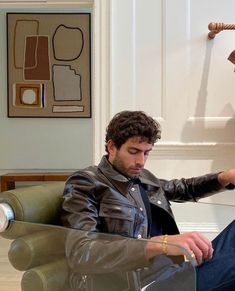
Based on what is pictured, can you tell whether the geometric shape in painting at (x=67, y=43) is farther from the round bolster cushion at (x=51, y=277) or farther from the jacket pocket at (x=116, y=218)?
the round bolster cushion at (x=51, y=277)

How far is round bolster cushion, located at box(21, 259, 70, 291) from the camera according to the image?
1.23 metres

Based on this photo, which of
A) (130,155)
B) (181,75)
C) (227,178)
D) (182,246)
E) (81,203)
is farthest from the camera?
(181,75)

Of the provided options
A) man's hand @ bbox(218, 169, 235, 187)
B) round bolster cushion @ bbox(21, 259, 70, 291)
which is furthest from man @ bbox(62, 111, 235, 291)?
man's hand @ bbox(218, 169, 235, 187)

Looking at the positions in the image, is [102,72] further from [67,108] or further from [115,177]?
[67,108]

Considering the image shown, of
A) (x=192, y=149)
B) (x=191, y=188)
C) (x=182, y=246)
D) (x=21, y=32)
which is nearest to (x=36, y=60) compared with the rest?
(x=21, y=32)

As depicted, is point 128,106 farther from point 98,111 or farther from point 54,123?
point 54,123

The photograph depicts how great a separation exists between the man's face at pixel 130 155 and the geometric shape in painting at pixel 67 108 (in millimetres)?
3939

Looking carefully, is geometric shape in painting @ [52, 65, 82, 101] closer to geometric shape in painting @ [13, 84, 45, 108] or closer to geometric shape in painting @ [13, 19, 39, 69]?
geometric shape in painting @ [13, 84, 45, 108]

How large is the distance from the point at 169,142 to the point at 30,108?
9.80 ft

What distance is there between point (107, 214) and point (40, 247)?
0.24m

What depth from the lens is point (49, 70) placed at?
17.7 feet

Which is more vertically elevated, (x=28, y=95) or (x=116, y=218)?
(x=28, y=95)

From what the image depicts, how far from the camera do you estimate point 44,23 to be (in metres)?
5.30

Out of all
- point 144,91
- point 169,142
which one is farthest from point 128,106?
point 169,142
